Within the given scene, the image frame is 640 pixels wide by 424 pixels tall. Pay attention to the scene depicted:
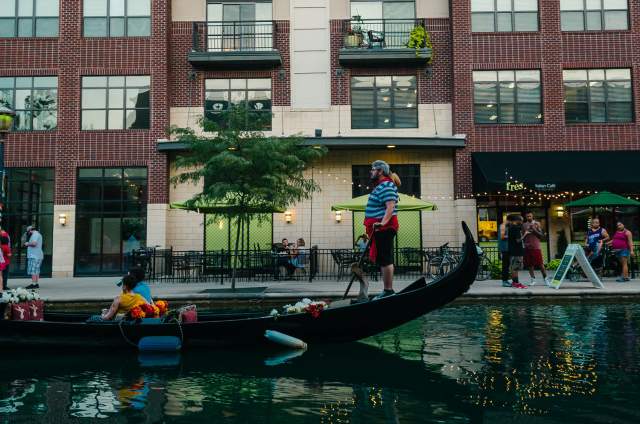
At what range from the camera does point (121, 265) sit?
20.1 meters

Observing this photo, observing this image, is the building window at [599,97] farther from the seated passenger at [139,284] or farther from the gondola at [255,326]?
the seated passenger at [139,284]

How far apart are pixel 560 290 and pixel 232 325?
28.2ft

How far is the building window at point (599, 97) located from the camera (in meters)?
20.5

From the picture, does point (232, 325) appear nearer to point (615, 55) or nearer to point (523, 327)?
point (523, 327)

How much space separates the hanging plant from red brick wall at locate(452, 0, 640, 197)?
1.10 meters

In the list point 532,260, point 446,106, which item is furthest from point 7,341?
point 446,106

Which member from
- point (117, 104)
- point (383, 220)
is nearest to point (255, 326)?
point (383, 220)

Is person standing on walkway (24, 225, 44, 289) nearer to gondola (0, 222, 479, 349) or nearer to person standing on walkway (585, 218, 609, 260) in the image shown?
gondola (0, 222, 479, 349)

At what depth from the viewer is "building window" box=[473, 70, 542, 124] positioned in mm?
20562

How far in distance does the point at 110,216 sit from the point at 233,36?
27.3ft

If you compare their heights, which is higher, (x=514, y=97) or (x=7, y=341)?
(x=514, y=97)

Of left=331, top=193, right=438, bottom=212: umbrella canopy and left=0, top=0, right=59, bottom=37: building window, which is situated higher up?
left=0, top=0, right=59, bottom=37: building window

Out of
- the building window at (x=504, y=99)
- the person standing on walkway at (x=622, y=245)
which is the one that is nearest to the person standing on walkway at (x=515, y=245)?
the person standing on walkway at (x=622, y=245)

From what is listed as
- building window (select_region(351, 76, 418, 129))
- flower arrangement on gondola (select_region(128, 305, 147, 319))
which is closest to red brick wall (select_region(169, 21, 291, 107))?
building window (select_region(351, 76, 418, 129))
